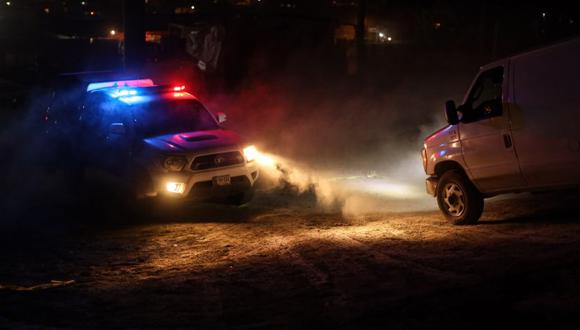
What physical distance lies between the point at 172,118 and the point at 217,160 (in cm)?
154

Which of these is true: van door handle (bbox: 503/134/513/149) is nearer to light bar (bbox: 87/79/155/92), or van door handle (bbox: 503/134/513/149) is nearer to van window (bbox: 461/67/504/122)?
van window (bbox: 461/67/504/122)

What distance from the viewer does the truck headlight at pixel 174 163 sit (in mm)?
11117

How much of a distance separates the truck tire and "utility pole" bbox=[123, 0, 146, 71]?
1279cm

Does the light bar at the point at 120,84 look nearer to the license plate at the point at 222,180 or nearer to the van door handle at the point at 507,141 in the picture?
the license plate at the point at 222,180

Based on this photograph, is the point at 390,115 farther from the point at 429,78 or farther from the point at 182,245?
the point at 182,245

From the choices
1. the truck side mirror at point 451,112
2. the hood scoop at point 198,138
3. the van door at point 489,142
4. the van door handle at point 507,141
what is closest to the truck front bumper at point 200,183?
the hood scoop at point 198,138

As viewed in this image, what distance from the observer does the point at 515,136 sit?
28.0ft

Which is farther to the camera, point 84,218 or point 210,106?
point 210,106

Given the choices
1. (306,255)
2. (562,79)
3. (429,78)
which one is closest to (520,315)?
(306,255)

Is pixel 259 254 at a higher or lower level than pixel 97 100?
lower

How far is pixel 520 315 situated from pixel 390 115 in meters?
19.4

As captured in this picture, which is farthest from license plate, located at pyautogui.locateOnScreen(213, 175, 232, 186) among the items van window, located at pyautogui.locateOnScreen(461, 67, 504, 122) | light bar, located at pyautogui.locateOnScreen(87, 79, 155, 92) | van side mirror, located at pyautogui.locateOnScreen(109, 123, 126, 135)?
van window, located at pyautogui.locateOnScreen(461, 67, 504, 122)

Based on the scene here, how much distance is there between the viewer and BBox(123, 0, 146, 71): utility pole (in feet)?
65.9

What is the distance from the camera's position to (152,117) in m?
12.3
